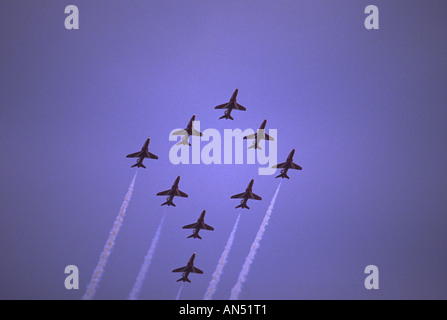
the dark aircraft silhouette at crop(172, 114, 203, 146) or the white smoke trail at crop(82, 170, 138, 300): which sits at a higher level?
the dark aircraft silhouette at crop(172, 114, 203, 146)

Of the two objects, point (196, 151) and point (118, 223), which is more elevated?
point (196, 151)

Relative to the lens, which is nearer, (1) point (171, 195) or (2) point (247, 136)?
(1) point (171, 195)

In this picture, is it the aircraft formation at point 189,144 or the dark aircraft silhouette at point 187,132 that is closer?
the aircraft formation at point 189,144

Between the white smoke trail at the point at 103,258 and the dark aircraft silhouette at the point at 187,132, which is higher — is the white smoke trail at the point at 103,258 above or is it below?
below

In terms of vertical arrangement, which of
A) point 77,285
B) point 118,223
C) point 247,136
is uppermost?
point 247,136

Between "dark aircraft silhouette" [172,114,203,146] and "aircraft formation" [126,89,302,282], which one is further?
"dark aircraft silhouette" [172,114,203,146]

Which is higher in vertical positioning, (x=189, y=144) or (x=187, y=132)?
(x=187, y=132)

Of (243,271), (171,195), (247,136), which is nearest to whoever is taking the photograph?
(243,271)
